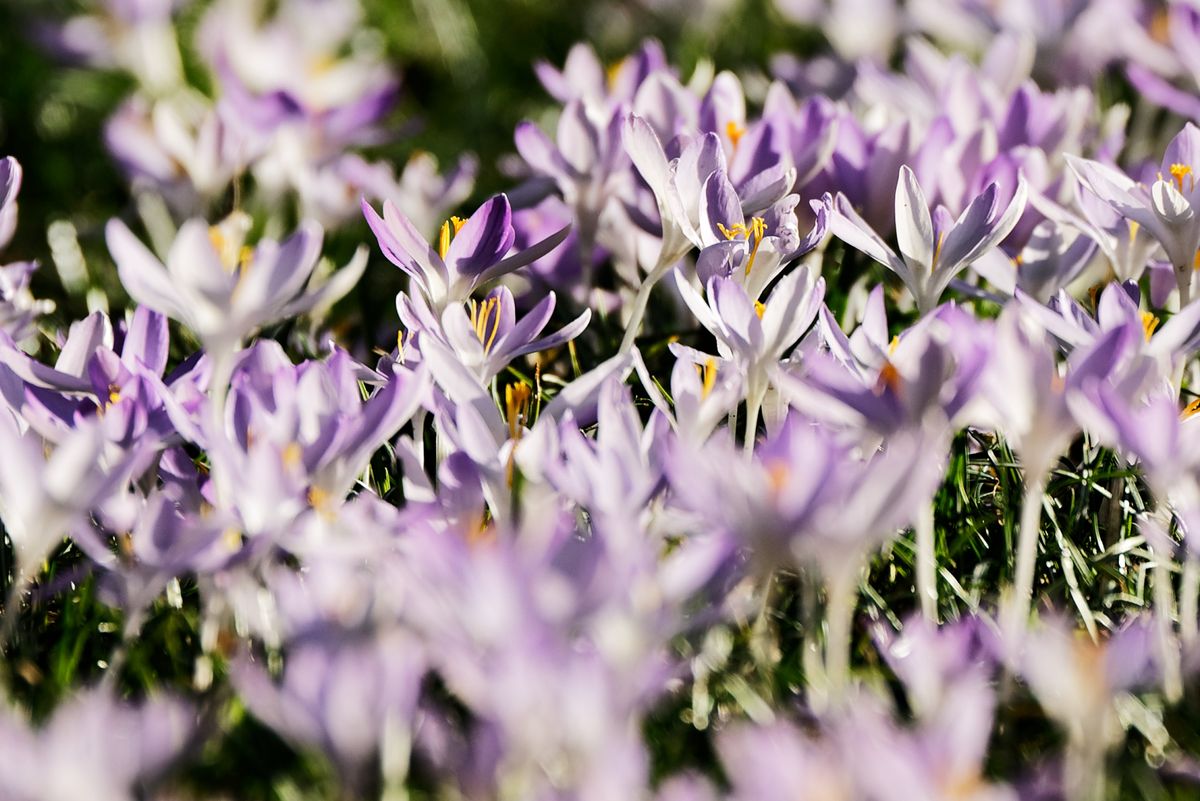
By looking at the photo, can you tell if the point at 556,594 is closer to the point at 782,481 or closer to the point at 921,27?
the point at 782,481

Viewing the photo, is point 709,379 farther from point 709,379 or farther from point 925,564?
point 925,564

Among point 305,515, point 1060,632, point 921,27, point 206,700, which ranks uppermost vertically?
point 1060,632

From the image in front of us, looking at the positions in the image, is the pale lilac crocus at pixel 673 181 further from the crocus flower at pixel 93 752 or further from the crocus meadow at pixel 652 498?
the crocus flower at pixel 93 752

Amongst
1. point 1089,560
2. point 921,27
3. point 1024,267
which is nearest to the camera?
point 1089,560

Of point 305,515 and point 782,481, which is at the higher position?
point 782,481

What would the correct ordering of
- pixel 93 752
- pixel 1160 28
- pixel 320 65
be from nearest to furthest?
pixel 93 752 → pixel 1160 28 → pixel 320 65

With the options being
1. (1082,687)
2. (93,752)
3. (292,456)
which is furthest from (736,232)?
(93,752)

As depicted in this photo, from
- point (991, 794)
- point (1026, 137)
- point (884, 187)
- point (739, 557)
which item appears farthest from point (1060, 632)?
point (1026, 137)
